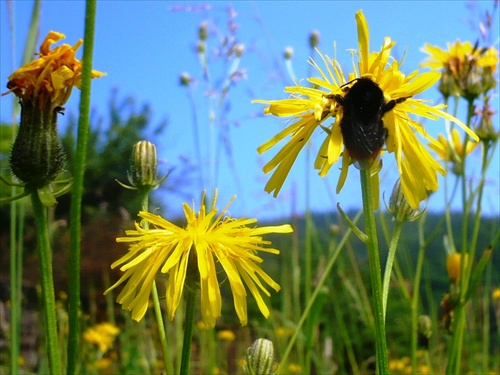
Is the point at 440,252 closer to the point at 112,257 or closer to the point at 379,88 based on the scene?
the point at 112,257

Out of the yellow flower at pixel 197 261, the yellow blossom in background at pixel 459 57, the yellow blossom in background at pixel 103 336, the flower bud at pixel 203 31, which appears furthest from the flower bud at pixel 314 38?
the yellow flower at pixel 197 261

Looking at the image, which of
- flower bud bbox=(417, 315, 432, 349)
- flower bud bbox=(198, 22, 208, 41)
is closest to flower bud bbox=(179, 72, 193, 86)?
flower bud bbox=(198, 22, 208, 41)

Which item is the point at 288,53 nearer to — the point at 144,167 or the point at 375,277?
the point at 144,167

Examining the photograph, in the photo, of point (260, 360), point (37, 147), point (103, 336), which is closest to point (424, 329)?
point (260, 360)

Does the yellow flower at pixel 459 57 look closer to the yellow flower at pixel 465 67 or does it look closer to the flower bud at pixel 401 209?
the yellow flower at pixel 465 67

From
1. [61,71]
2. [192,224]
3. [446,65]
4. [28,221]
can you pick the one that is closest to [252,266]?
[192,224]

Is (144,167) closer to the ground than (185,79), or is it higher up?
closer to the ground

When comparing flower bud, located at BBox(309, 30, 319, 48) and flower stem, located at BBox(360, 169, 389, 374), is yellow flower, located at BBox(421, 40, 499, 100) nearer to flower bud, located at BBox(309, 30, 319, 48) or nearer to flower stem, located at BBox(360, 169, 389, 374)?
flower bud, located at BBox(309, 30, 319, 48)
